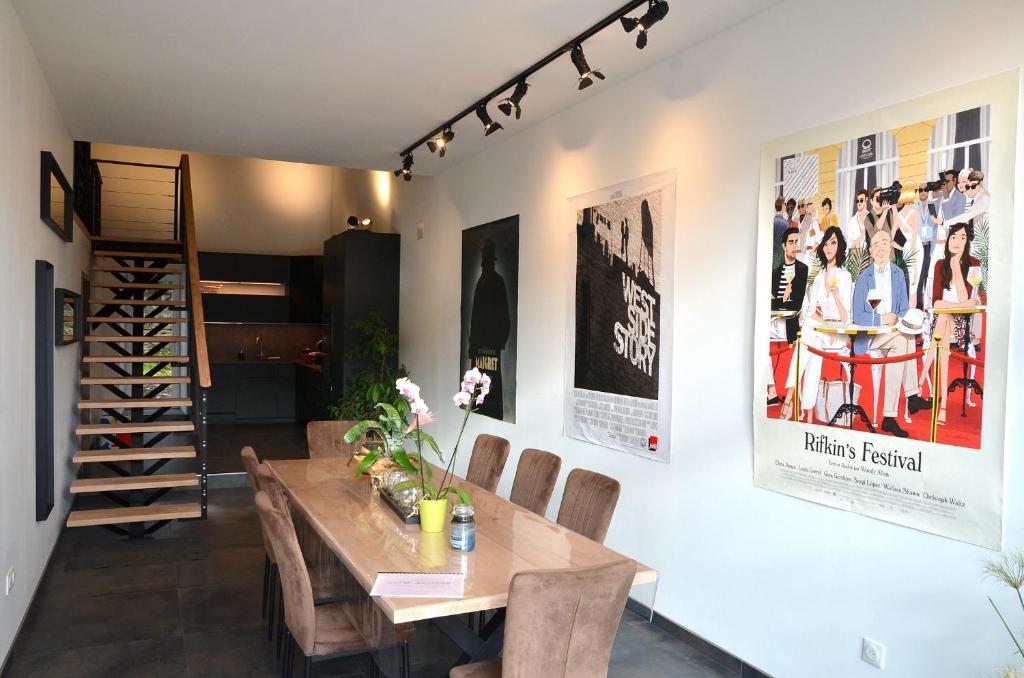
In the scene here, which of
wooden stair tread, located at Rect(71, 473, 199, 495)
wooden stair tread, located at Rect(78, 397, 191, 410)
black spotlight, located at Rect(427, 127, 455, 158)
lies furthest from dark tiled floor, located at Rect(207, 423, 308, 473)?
black spotlight, located at Rect(427, 127, 455, 158)

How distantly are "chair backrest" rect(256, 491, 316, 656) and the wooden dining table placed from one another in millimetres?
146

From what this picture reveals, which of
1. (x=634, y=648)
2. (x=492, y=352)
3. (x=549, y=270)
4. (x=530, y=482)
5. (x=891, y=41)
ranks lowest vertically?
(x=634, y=648)

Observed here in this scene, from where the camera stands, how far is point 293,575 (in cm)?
266

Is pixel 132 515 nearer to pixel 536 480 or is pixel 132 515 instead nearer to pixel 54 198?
pixel 54 198

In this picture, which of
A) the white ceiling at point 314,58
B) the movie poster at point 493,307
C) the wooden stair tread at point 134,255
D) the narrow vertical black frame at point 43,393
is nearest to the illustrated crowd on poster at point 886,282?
the white ceiling at point 314,58

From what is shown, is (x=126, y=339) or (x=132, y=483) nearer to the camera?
(x=132, y=483)

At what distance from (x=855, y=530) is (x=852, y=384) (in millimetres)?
570

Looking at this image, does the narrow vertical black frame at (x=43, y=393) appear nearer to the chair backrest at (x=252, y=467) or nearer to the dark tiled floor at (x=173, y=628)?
the dark tiled floor at (x=173, y=628)

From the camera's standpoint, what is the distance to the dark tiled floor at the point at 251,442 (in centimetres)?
828

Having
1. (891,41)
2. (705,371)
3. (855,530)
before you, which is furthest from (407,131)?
(855,530)

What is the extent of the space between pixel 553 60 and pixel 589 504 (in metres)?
2.40

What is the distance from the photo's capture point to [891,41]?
2.92 m

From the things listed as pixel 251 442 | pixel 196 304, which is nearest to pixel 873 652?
pixel 196 304

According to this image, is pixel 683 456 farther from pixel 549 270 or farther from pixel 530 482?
pixel 549 270
